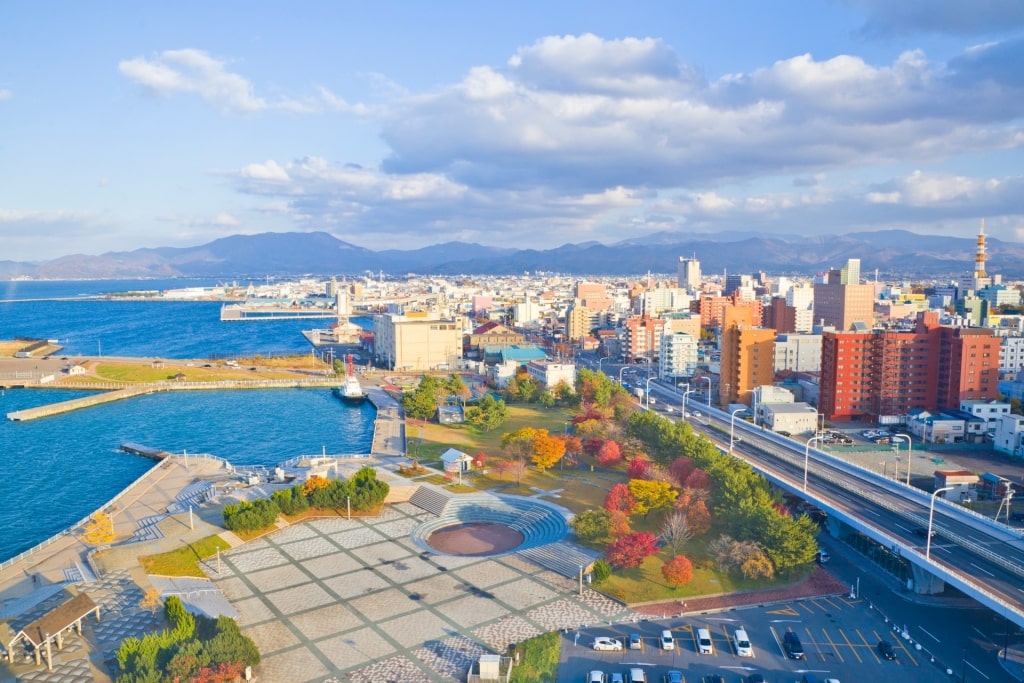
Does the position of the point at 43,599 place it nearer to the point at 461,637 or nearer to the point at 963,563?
the point at 461,637

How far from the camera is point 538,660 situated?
18750 mm

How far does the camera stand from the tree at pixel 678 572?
2333 cm

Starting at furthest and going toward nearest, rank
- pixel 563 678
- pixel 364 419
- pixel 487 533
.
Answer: pixel 364 419 < pixel 487 533 < pixel 563 678

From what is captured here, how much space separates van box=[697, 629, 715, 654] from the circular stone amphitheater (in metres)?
8.45

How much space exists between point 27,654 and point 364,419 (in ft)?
114

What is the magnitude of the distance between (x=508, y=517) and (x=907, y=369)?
3241 centimetres

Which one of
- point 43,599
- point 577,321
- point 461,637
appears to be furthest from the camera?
point 577,321

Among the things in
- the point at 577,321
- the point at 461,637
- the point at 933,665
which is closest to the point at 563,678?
the point at 461,637

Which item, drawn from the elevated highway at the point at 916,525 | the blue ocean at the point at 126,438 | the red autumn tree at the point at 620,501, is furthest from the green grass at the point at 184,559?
the elevated highway at the point at 916,525

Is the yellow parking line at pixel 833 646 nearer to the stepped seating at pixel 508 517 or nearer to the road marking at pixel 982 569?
the road marking at pixel 982 569

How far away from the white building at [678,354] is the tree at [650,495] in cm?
3761

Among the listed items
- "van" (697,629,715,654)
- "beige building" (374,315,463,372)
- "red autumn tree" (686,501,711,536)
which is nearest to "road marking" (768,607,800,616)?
"van" (697,629,715,654)

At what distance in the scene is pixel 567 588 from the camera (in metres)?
23.8

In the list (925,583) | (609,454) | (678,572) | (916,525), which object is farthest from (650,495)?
(925,583)
